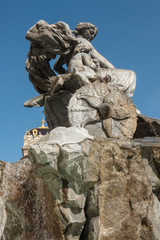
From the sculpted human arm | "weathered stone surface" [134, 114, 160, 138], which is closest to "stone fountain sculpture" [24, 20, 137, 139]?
the sculpted human arm

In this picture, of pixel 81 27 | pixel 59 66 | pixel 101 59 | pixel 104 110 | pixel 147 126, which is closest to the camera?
pixel 104 110

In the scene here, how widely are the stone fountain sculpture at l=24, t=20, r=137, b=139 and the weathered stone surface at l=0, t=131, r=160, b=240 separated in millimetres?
873

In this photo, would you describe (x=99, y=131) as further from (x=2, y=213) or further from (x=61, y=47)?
(x=61, y=47)

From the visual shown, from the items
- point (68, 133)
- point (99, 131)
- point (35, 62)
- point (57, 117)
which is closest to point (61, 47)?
point (35, 62)

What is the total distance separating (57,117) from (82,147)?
3211mm

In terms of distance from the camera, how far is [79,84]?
6.07m

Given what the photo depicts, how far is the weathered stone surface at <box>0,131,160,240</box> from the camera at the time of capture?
3.78 meters

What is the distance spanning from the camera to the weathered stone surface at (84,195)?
149 inches

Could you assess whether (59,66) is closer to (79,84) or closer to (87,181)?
(79,84)

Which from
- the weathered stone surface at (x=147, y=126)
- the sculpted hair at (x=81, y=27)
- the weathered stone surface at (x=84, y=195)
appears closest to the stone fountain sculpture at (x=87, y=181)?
the weathered stone surface at (x=84, y=195)

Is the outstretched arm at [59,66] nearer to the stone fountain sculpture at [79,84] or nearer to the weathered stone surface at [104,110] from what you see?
the stone fountain sculpture at [79,84]

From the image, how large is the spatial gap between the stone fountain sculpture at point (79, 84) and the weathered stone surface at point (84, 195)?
873 mm

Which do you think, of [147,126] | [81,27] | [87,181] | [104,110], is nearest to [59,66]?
[81,27]

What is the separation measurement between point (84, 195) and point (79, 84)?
2.69 metres
